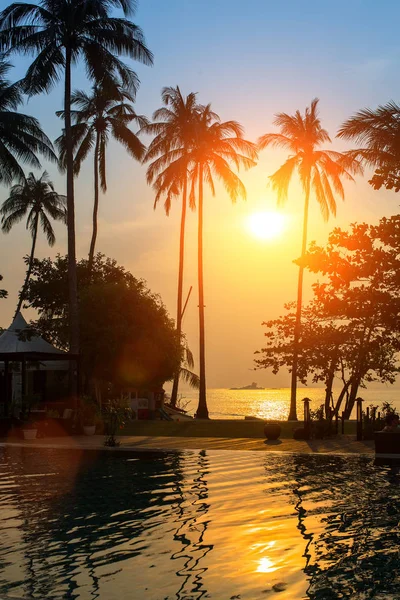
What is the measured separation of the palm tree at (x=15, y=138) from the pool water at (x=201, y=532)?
815 inches

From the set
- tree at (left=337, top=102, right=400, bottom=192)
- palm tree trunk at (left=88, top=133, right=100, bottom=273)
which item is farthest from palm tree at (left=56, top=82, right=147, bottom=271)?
tree at (left=337, top=102, right=400, bottom=192)

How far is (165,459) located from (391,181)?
999 centimetres

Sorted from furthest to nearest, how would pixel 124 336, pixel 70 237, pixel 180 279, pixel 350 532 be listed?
pixel 180 279 < pixel 124 336 < pixel 70 237 < pixel 350 532

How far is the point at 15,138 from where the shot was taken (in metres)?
35.2

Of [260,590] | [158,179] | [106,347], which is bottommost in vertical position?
[260,590]

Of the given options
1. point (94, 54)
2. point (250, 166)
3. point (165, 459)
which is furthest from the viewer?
point (250, 166)

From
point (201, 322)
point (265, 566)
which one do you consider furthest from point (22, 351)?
point (265, 566)

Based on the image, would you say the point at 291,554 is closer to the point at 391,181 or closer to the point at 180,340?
the point at 391,181

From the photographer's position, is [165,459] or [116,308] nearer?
[165,459]

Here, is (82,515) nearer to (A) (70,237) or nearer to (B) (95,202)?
(A) (70,237)

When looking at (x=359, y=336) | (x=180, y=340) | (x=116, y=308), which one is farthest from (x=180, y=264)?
(x=359, y=336)

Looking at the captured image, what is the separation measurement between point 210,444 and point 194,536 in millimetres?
13490

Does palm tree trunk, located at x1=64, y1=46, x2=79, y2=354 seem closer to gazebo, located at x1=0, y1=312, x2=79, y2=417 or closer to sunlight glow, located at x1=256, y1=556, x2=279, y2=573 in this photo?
gazebo, located at x1=0, y1=312, x2=79, y2=417

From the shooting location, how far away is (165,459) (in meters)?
20.1
